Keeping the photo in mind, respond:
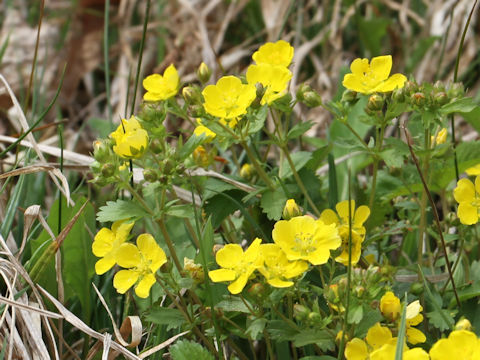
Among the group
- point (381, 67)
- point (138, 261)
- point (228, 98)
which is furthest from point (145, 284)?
point (381, 67)

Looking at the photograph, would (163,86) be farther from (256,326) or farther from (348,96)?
(256,326)

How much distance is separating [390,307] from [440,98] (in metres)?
0.40

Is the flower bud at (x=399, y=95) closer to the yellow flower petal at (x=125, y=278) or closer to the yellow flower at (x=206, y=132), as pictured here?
the yellow flower at (x=206, y=132)

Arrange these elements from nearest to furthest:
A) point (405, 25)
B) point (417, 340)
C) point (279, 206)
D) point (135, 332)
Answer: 1. point (417, 340)
2. point (135, 332)
3. point (279, 206)
4. point (405, 25)

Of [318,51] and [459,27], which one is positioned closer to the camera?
[459,27]

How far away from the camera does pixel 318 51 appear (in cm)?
313

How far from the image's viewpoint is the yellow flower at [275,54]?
1380mm

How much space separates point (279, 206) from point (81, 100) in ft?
7.15

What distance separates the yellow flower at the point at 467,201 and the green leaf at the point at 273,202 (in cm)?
33

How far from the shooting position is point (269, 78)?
1271 mm

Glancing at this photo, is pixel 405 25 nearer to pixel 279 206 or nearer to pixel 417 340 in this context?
pixel 279 206

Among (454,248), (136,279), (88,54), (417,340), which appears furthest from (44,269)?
(88,54)

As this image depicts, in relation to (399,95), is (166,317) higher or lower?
lower

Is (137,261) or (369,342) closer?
(369,342)
